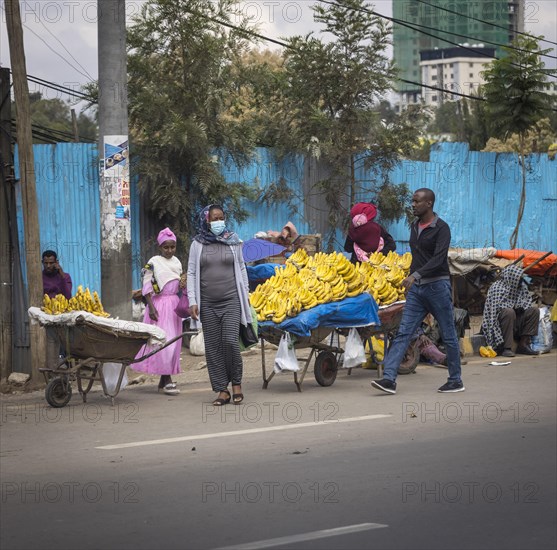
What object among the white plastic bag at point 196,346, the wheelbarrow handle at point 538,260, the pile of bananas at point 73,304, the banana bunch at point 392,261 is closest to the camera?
the pile of bananas at point 73,304

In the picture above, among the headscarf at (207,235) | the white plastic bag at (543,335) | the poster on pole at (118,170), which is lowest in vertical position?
the white plastic bag at (543,335)

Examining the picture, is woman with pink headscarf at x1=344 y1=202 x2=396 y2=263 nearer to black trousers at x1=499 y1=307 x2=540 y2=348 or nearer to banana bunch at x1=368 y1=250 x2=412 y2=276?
black trousers at x1=499 y1=307 x2=540 y2=348

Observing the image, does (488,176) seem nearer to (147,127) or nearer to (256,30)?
(256,30)

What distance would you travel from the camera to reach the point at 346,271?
11688 millimetres

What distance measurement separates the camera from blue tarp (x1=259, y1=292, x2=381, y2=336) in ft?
35.6

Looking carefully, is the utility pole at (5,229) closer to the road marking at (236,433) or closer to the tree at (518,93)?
the road marking at (236,433)

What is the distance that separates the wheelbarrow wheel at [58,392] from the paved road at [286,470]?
93 mm

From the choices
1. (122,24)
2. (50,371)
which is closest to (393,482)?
(50,371)

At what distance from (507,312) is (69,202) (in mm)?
6521

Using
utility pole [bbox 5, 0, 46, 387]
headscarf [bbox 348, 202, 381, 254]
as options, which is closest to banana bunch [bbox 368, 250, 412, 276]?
headscarf [bbox 348, 202, 381, 254]

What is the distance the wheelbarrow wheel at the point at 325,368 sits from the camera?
1158 centimetres

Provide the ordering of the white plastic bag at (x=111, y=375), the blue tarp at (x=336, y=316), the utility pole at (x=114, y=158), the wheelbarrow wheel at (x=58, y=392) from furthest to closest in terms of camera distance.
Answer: the utility pole at (x=114, y=158) → the blue tarp at (x=336, y=316) → the white plastic bag at (x=111, y=375) → the wheelbarrow wheel at (x=58, y=392)

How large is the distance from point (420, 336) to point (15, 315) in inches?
189

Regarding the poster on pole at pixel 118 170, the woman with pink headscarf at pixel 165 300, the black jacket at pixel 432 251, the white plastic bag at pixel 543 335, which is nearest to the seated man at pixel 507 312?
the white plastic bag at pixel 543 335
